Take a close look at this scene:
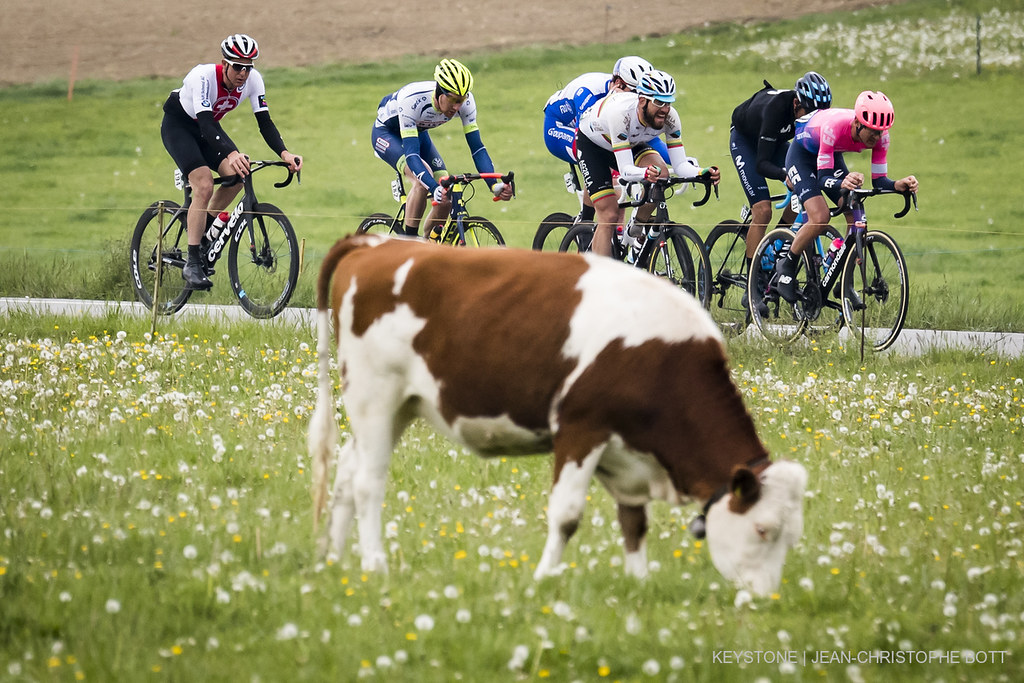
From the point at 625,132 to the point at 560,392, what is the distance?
7.48 metres

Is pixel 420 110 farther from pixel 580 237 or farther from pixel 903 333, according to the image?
pixel 903 333

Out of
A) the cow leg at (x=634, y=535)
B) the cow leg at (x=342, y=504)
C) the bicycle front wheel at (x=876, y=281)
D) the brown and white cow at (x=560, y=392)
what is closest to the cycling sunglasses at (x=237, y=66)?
the bicycle front wheel at (x=876, y=281)

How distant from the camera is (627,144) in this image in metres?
12.3

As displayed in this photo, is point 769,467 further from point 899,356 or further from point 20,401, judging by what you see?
point 899,356

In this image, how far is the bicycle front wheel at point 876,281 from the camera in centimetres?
1178

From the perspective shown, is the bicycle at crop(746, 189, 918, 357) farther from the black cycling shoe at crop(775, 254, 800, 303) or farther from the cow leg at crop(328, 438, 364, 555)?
the cow leg at crop(328, 438, 364, 555)

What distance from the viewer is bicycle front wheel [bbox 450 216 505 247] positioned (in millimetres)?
13820

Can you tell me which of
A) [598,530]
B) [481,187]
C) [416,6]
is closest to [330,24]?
[416,6]

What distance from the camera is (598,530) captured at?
Result: 21.2 feet

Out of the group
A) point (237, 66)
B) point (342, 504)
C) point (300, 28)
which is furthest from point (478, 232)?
point (300, 28)

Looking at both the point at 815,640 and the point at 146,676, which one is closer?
the point at 146,676

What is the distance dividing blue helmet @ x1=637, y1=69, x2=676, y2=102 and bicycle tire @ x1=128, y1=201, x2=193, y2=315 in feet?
17.6

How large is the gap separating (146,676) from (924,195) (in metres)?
28.0

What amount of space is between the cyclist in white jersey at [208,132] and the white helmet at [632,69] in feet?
11.7
